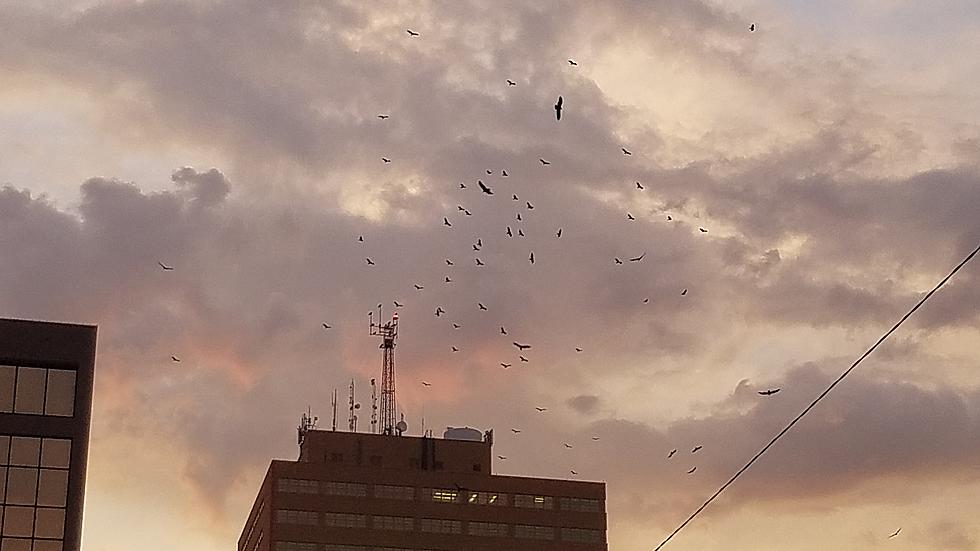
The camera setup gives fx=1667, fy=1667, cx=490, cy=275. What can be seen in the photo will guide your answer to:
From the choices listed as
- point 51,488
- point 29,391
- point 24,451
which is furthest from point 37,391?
point 51,488

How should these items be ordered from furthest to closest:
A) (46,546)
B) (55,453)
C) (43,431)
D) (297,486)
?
(297,486)
(43,431)
(55,453)
(46,546)

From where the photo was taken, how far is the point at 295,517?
196 meters

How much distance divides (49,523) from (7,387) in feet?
21.7

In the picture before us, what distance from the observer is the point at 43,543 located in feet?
243

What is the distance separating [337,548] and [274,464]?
13.3 meters

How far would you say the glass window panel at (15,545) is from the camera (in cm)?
7362

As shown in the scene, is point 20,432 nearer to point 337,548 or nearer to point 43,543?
point 43,543

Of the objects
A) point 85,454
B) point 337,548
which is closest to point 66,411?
point 85,454

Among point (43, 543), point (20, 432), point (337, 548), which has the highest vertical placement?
point (337, 548)

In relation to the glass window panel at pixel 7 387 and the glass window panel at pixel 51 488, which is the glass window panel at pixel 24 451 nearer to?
the glass window panel at pixel 51 488

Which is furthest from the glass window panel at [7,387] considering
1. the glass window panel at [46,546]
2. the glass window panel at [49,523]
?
the glass window panel at [46,546]

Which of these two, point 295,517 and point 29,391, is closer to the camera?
point 29,391

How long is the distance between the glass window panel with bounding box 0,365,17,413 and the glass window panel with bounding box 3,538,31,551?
597 cm

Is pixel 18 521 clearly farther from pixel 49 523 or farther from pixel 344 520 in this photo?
pixel 344 520
